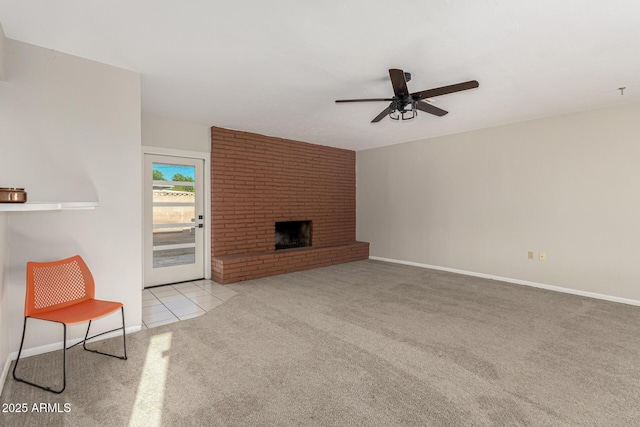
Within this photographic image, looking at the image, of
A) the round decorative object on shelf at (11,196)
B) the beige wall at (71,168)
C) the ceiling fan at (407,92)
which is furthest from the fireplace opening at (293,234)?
the round decorative object on shelf at (11,196)

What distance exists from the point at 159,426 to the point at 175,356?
0.84m

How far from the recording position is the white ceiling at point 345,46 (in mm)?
2039

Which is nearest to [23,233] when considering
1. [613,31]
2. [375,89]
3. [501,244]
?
[375,89]

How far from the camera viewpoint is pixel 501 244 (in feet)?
16.4

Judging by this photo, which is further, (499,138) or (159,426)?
(499,138)

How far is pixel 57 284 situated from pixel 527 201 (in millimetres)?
5743

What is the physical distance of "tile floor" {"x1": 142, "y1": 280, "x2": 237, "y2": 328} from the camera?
11.0 feet

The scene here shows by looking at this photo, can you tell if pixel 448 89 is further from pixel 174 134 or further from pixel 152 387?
pixel 174 134

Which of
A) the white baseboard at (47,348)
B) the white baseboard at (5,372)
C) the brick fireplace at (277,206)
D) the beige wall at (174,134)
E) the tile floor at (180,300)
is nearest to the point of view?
the white baseboard at (5,372)

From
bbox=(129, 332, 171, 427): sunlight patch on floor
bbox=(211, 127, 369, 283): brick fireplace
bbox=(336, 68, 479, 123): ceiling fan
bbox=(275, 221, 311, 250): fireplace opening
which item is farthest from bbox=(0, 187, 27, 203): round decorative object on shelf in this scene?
bbox=(275, 221, 311, 250): fireplace opening

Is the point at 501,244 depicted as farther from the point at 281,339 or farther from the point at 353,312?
the point at 281,339

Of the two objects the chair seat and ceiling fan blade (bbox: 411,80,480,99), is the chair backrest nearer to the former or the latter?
the chair seat

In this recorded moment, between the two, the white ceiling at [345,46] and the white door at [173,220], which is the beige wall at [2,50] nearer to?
the white ceiling at [345,46]

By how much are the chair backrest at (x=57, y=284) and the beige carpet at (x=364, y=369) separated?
469 mm
